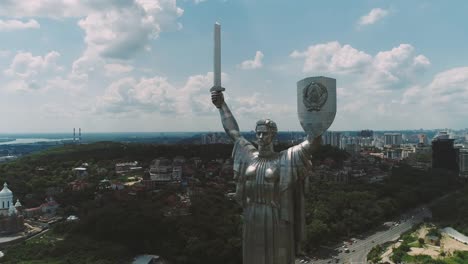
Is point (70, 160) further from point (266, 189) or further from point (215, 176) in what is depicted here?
point (266, 189)

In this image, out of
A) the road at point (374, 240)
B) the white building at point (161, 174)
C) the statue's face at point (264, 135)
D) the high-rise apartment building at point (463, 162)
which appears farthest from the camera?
the high-rise apartment building at point (463, 162)

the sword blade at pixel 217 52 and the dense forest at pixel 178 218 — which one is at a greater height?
the sword blade at pixel 217 52

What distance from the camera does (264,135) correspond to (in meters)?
4.61

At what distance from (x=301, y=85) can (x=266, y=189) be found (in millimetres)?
1125

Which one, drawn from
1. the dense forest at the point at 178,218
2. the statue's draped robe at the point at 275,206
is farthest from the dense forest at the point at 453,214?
the statue's draped robe at the point at 275,206

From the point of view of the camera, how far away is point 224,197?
33.7 metres

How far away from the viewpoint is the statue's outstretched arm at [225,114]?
5.20 metres

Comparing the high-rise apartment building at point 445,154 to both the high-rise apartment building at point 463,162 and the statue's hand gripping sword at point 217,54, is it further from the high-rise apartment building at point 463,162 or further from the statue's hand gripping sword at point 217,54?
the statue's hand gripping sword at point 217,54

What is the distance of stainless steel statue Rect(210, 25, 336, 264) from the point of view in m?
4.19

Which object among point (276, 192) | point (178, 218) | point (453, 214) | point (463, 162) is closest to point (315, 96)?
point (276, 192)

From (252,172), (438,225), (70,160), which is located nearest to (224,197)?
(438,225)

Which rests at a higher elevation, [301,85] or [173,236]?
[301,85]

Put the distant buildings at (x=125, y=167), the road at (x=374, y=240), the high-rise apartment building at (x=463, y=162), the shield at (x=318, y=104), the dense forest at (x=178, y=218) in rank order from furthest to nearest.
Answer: the high-rise apartment building at (x=463, y=162) → the distant buildings at (x=125, y=167) → the road at (x=374, y=240) → the dense forest at (x=178, y=218) → the shield at (x=318, y=104)

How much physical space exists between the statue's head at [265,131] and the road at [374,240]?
2297cm
